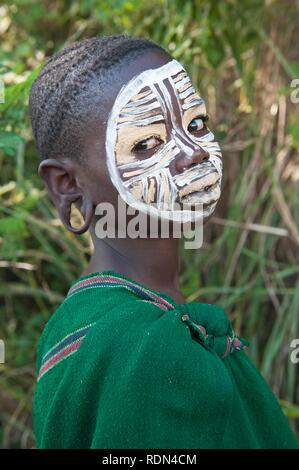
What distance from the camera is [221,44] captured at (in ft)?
9.03

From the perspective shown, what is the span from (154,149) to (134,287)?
285mm

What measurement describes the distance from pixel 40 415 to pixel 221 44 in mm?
1686

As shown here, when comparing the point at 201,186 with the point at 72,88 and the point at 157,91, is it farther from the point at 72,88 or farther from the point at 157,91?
the point at 72,88

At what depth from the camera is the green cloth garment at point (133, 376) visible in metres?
1.34

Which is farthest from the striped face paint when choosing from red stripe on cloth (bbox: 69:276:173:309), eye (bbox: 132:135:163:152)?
red stripe on cloth (bbox: 69:276:173:309)

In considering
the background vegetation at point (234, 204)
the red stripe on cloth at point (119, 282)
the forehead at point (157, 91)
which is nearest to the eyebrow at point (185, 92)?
the forehead at point (157, 91)

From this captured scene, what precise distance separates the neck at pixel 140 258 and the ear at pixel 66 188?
0.07 m

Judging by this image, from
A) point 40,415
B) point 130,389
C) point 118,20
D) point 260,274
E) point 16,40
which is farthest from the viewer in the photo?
point 16,40

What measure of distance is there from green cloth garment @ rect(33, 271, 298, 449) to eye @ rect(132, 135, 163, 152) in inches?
10.5

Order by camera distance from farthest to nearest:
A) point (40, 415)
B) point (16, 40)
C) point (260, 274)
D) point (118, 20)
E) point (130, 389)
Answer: point (16, 40), point (260, 274), point (118, 20), point (40, 415), point (130, 389)

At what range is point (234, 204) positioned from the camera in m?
2.95

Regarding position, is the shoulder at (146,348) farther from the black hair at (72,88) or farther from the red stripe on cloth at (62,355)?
the black hair at (72,88)

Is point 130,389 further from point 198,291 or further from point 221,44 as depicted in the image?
point 221,44
